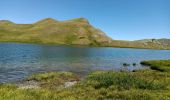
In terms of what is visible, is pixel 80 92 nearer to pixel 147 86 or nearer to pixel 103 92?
pixel 103 92

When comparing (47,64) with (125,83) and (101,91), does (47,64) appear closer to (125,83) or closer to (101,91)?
(125,83)

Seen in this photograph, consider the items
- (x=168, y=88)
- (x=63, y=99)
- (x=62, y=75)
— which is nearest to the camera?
(x=63, y=99)

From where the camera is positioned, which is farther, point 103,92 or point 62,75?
point 62,75

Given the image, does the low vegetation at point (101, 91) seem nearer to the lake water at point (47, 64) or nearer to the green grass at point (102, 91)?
the green grass at point (102, 91)

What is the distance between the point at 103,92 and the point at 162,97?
603cm

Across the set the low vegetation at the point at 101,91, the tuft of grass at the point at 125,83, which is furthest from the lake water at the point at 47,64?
the tuft of grass at the point at 125,83

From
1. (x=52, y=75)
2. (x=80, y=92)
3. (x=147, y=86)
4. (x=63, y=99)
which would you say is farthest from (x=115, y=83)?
(x=52, y=75)

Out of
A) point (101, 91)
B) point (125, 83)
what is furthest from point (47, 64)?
point (101, 91)

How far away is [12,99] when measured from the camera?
18.5m

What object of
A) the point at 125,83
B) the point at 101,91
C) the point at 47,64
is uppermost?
the point at 125,83

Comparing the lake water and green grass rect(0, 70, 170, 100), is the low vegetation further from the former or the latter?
the lake water

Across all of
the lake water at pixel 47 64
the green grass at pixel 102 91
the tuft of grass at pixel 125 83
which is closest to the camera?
the green grass at pixel 102 91

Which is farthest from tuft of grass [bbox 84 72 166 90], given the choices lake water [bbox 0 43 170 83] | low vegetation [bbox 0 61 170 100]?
lake water [bbox 0 43 170 83]

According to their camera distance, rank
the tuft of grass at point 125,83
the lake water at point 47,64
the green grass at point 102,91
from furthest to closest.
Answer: the lake water at point 47,64
the tuft of grass at point 125,83
the green grass at point 102,91
